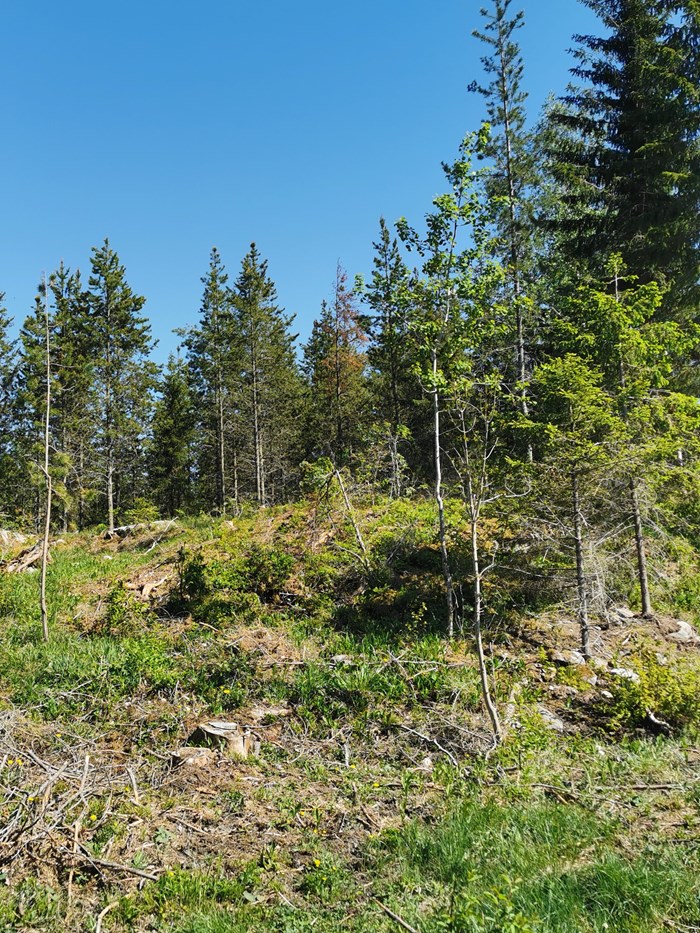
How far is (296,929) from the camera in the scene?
384cm

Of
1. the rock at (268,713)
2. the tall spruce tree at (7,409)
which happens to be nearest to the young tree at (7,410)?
the tall spruce tree at (7,409)

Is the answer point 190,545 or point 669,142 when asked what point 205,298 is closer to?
point 190,545

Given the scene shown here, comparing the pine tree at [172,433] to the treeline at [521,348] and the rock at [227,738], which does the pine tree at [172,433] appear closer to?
the treeline at [521,348]

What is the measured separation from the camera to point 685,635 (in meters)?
8.33

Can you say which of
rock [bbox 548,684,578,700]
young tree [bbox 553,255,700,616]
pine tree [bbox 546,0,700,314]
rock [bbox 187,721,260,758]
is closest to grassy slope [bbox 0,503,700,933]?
rock [bbox 548,684,578,700]

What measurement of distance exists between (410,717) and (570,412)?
4.77 m

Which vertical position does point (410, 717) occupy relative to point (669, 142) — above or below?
below

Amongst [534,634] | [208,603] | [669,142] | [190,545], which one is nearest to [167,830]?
[208,603]

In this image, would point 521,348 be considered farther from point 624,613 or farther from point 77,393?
point 77,393

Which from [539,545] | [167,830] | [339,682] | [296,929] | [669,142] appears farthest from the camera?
[669,142]

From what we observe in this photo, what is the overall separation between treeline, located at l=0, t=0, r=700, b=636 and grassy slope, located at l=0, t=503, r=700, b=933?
150cm

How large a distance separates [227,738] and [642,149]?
14.9 metres

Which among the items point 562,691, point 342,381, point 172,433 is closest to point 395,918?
point 562,691

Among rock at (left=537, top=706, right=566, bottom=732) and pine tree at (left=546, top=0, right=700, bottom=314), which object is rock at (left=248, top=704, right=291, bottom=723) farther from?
pine tree at (left=546, top=0, right=700, bottom=314)
